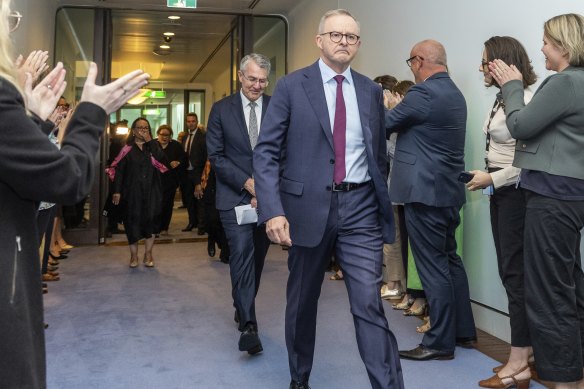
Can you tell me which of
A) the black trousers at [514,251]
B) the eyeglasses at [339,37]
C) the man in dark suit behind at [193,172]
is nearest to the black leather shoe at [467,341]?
the black trousers at [514,251]

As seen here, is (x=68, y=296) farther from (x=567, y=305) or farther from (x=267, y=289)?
(x=567, y=305)

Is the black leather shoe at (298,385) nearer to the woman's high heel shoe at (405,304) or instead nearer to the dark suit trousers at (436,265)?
the dark suit trousers at (436,265)

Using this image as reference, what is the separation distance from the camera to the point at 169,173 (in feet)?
31.2

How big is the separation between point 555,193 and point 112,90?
2019 millimetres

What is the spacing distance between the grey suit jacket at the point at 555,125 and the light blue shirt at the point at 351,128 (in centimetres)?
70

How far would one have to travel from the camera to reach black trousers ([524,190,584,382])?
2.77 meters

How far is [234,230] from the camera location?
3.89 m

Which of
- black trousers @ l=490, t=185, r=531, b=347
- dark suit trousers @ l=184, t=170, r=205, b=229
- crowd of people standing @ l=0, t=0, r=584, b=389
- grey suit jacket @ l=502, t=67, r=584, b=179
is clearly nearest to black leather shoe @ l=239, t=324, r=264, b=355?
crowd of people standing @ l=0, t=0, r=584, b=389

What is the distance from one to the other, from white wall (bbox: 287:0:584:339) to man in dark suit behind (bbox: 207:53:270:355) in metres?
1.49

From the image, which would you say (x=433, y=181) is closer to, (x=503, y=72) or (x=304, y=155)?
(x=503, y=72)

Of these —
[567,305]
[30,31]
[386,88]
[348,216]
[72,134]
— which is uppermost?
[30,31]

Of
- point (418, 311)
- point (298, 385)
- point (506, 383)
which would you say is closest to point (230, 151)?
point (298, 385)

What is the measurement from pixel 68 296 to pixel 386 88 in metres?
3.11

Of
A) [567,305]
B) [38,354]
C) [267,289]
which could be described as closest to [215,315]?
[267,289]
